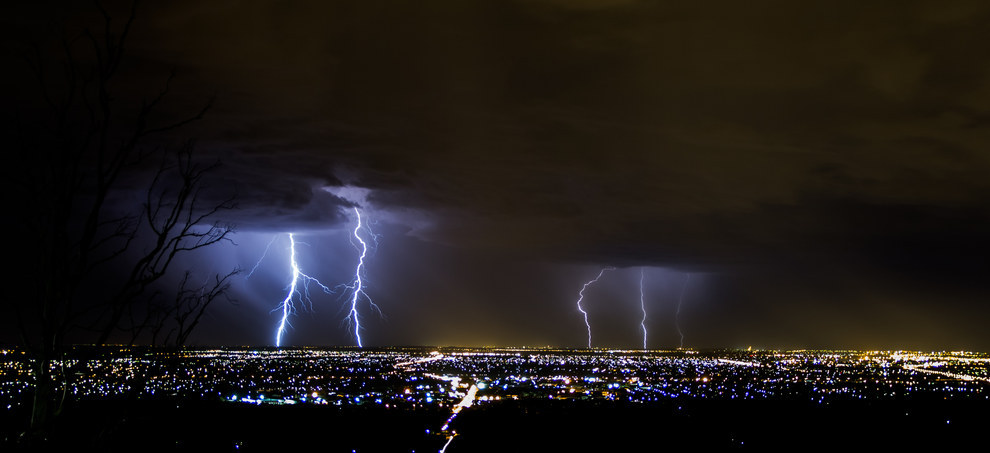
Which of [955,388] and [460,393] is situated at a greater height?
[955,388]

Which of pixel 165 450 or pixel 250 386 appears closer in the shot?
pixel 165 450

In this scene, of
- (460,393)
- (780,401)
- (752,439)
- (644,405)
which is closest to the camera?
(752,439)

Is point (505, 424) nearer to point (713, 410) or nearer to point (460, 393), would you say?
point (713, 410)

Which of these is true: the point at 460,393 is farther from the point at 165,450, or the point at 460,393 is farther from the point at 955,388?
the point at 955,388

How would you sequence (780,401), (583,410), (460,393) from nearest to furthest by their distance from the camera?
(583,410)
(780,401)
(460,393)

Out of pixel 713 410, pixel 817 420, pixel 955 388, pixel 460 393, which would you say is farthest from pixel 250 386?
pixel 955 388

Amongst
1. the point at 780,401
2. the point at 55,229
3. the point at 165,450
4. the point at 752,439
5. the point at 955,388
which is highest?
the point at 955,388
